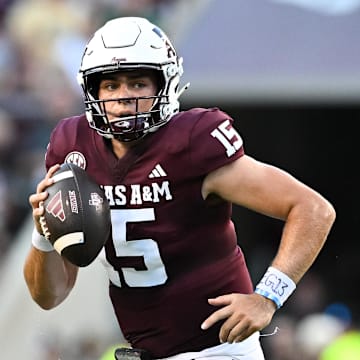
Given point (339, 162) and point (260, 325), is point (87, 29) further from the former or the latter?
point (260, 325)

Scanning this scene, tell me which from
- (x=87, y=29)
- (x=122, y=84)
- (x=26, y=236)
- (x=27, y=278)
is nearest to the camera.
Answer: (x=122, y=84)

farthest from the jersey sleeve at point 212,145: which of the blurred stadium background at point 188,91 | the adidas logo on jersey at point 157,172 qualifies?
the blurred stadium background at point 188,91

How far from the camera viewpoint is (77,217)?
3.97m

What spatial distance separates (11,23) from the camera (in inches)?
381

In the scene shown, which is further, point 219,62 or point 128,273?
point 219,62

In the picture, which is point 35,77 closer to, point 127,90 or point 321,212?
point 127,90

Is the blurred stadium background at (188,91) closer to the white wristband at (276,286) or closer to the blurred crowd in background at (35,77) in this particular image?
the blurred crowd in background at (35,77)

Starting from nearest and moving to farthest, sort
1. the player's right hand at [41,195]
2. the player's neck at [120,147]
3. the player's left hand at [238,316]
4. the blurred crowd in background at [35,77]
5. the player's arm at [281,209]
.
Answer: the player's left hand at [238,316], the player's arm at [281,209], the player's right hand at [41,195], the player's neck at [120,147], the blurred crowd in background at [35,77]

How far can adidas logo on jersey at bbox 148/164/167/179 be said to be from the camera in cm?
407

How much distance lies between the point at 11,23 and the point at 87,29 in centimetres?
71

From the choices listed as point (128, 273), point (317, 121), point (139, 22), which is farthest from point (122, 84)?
point (317, 121)

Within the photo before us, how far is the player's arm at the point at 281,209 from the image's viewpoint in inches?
155

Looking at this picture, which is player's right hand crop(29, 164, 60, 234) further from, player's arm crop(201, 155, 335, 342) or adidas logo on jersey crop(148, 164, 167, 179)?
player's arm crop(201, 155, 335, 342)

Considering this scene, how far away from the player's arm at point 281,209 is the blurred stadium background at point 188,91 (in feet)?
13.1
